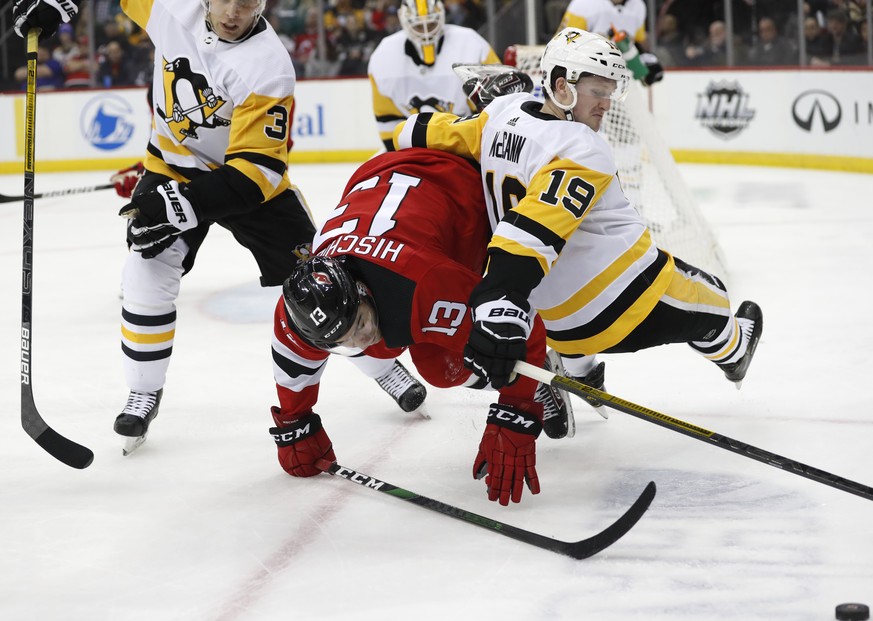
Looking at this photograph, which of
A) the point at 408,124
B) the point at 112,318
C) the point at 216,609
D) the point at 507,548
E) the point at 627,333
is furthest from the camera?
the point at 112,318

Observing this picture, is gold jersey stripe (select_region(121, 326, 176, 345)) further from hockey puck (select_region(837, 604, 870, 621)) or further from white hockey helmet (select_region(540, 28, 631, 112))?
hockey puck (select_region(837, 604, 870, 621))

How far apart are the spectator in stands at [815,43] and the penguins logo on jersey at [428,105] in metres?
4.05

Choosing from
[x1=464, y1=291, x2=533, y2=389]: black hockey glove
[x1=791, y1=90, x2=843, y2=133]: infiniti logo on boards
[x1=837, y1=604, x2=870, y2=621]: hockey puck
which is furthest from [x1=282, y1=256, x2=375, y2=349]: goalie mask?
[x1=791, y1=90, x2=843, y2=133]: infiniti logo on boards

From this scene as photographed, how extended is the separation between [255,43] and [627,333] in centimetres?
107

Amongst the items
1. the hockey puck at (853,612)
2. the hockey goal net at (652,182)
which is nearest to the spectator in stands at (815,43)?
the hockey goal net at (652,182)

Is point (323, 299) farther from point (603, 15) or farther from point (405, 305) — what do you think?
point (603, 15)

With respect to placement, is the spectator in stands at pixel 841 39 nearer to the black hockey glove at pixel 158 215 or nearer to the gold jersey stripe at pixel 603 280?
the gold jersey stripe at pixel 603 280

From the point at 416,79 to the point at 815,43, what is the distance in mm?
4264

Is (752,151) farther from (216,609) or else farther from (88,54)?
(216,609)

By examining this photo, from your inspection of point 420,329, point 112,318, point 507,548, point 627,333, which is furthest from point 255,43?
point 112,318

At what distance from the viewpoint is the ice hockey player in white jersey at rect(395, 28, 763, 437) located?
7.00 ft

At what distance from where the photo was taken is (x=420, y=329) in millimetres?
2162

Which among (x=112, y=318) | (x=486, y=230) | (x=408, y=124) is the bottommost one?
(x=112, y=318)

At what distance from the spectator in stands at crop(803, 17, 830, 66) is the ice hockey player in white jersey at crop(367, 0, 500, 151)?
3.92 metres
